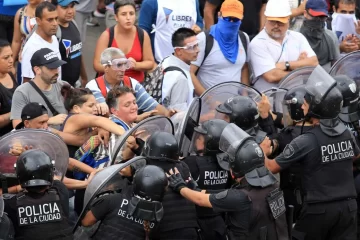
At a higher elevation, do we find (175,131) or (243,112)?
(243,112)

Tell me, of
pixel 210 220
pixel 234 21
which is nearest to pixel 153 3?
pixel 234 21

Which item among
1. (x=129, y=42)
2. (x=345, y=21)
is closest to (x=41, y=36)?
(x=129, y=42)

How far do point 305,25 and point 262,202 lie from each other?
4.20 metres

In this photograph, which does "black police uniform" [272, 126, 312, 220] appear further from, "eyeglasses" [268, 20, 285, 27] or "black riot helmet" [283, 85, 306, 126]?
"eyeglasses" [268, 20, 285, 27]

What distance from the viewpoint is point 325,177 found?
742 cm

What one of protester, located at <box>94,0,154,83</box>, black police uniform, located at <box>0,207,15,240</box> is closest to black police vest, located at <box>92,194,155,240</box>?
black police uniform, located at <box>0,207,15,240</box>

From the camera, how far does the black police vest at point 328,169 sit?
7398 millimetres

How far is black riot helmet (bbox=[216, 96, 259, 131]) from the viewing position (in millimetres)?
7562

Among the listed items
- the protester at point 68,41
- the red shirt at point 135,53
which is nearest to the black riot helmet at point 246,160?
the red shirt at point 135,53

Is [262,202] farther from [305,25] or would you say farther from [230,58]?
[305,25]

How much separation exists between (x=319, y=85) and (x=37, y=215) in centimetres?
272

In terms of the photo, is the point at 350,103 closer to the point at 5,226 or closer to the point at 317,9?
the point at 317,9

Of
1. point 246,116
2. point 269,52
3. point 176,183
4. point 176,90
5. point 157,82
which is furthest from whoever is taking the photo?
point 269,52

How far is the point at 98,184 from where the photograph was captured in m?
6.49
